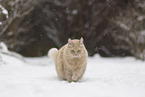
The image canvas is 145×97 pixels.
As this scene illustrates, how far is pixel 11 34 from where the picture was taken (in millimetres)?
8852

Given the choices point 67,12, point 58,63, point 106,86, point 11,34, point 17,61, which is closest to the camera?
point 106,86

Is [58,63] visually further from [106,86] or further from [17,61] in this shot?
[17,61]

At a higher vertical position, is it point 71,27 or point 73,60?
point 73,60

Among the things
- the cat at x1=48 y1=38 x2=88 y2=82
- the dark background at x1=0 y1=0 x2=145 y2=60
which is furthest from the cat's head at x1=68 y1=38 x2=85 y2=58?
the dark background at x1=0 y1=0 x2=145 y2=60

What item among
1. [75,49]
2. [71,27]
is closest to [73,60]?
[75,49]

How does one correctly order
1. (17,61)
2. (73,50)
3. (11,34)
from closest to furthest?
(73,50), (17,61), (11,34)

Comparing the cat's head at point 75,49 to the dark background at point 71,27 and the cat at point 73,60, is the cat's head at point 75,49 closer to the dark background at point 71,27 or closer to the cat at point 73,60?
the cat at point 73,60

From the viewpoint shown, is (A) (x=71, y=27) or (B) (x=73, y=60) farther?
(A) (x=71, y=27)

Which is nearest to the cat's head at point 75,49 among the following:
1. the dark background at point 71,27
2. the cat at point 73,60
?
the cat at point 73,60

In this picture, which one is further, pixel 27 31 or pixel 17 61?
pixel 27 31

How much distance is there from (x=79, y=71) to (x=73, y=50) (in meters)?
0.38

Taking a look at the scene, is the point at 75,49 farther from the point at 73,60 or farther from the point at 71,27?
the point at 71,27

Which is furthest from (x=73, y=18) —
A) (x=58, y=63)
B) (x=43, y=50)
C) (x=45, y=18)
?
(x=58, y=63)

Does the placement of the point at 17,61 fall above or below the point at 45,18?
below
